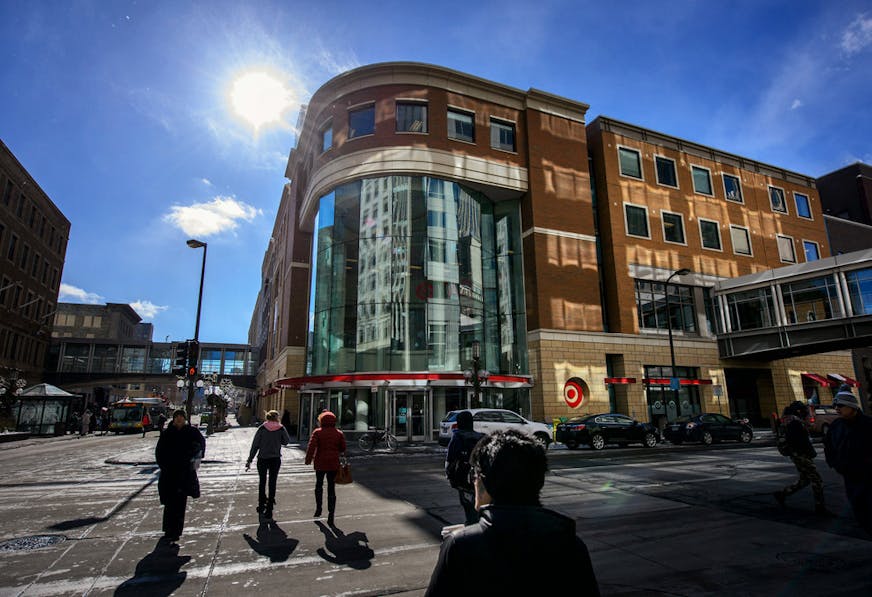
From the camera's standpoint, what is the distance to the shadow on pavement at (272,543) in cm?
604

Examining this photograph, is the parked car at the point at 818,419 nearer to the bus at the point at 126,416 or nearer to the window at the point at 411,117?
the window at the point at 411,117

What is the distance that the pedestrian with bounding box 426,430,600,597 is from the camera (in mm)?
1693

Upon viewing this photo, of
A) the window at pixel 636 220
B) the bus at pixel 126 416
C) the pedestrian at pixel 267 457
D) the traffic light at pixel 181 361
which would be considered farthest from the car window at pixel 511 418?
the bus at pixel 126 416

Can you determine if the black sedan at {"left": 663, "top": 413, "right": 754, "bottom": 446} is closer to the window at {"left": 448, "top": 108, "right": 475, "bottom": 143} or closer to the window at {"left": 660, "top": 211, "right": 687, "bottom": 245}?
the window at {"left": 660, "top": 211, "right": 687, "bottom": 245}

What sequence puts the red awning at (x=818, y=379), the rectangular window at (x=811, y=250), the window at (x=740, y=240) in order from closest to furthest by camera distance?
the red awning at (x=818, y=379), the window at (x=740, y=240), the rectangular window at (x=811, y=250)

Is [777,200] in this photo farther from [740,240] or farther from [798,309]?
[798,309]

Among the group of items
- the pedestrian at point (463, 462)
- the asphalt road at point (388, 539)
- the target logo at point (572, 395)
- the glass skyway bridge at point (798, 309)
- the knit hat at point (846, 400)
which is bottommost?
the asphalt road at point (388, 539)

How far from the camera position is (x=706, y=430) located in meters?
22.2

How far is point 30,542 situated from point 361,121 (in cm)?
2803

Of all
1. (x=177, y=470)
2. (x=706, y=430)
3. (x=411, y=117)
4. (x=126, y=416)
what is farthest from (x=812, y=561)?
(x=126, y=416)

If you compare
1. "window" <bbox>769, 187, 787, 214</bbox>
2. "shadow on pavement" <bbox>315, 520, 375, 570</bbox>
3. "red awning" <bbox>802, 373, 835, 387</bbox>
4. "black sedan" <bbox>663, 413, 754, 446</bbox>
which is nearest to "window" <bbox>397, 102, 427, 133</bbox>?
"black sedan" <bbox>663, 413, 754, 446</bbox>

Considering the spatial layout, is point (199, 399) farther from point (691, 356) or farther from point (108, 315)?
point (691, 356)

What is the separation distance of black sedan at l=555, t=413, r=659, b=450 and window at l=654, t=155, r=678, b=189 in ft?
71.8

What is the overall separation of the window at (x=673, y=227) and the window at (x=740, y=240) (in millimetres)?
5133
